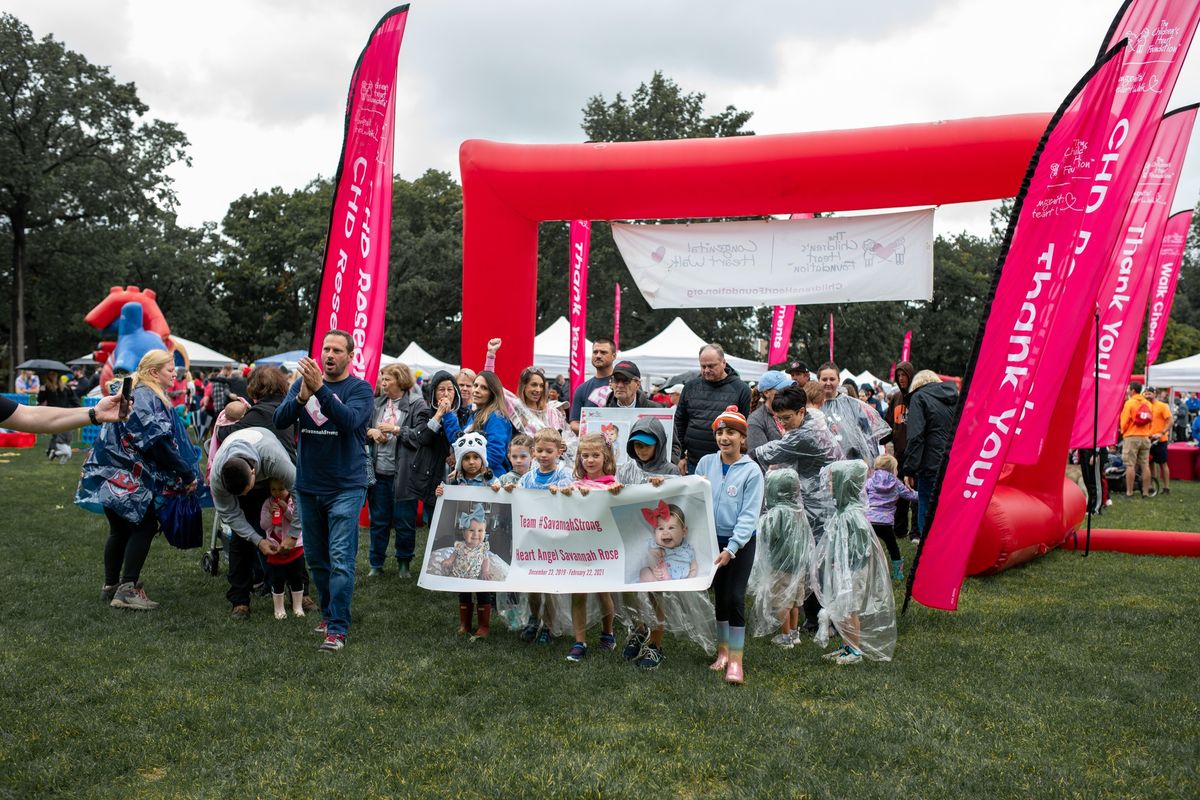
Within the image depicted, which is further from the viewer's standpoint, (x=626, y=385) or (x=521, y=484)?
(x=626, y=385)

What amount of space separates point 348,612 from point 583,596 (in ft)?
4.71

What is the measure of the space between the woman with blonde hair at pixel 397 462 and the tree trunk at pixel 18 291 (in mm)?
32443

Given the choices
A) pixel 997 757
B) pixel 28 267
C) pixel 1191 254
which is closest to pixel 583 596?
pixel 997 757

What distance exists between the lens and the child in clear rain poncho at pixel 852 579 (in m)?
5.32

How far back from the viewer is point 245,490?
553 cm

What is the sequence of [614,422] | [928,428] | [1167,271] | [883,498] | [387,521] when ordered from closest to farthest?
[614,422] < [883,498] < [387,521] < [928,428] < [1167,271]

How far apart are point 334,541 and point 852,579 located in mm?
3135

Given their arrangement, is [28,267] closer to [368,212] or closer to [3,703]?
[368,212]

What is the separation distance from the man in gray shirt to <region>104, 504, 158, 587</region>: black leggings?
1.98ft

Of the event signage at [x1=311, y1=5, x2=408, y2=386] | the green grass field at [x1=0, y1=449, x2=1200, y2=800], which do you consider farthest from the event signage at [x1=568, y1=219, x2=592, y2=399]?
the green grass field at [x1=0, y1=449, x2=1200, y2=800]

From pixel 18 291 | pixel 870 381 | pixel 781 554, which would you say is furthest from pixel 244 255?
pixel 781 554

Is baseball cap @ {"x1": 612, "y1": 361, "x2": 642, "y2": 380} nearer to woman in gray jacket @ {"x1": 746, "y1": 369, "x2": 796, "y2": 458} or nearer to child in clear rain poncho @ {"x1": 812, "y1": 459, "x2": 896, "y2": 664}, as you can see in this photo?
woman in gray jacket @ {"x1": 746, "y1": 369, "x2": 796, "y2": 458}

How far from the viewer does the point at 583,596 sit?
540 centimetres

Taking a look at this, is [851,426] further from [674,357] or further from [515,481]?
[674,357]
